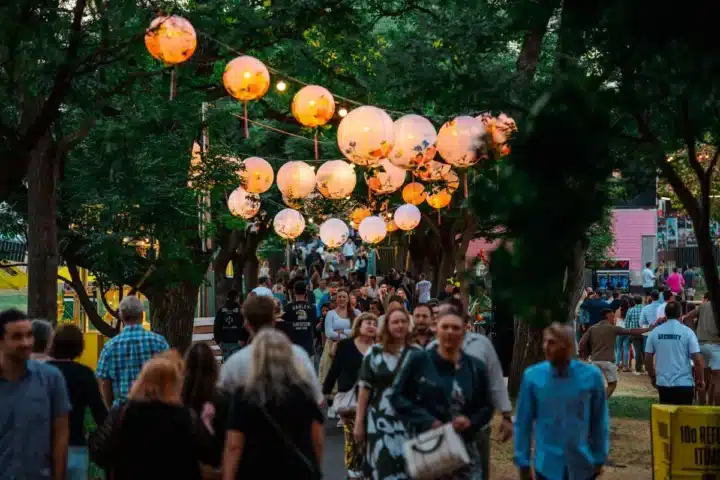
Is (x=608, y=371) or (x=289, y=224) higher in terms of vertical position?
(x=289, y=224)

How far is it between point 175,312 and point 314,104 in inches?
205

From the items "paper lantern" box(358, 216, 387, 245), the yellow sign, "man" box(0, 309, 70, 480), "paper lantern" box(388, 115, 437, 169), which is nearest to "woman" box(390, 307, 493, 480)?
"man" box(0, 309, 70, 480)

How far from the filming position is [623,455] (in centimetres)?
1420

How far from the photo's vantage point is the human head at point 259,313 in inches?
312

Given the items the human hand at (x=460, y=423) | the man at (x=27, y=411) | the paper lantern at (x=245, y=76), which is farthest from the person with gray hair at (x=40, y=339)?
the paper lantern at (x=245, y=76)

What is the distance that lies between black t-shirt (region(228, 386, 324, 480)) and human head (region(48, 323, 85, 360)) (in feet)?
6.61

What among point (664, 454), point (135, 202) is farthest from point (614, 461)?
point (135, 202)

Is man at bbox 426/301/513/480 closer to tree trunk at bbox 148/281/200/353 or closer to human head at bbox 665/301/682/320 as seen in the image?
human head at bbox 665/301/682/320

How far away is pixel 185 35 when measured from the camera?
1215 centimetres

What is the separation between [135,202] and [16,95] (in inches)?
87.3

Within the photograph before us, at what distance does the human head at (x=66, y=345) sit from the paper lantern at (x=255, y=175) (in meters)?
9.33

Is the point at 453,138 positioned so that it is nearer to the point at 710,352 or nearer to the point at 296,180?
the point at 710,352

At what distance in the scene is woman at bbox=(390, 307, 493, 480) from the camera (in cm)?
748

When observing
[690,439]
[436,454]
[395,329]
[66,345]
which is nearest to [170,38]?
[395,329]
